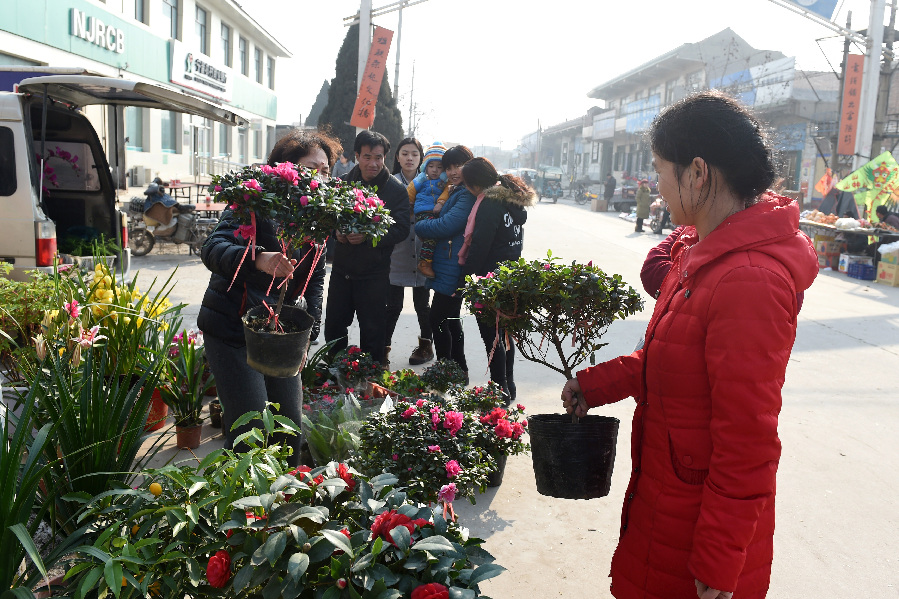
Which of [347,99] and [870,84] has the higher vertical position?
[870,84]

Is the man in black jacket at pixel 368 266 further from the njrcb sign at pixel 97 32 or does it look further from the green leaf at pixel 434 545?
the njrcb sign at pixel 97 32

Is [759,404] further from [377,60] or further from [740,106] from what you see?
[377,60]

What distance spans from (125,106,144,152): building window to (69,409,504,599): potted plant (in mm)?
20302

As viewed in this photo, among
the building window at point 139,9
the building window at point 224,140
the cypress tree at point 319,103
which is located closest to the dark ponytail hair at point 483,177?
the building window at point 139,9

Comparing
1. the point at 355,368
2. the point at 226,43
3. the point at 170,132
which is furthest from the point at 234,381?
the point at 226,43

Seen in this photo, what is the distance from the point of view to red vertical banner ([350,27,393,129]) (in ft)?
39.2

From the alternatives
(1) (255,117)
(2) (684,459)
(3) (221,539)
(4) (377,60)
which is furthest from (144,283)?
(1) (255,117)

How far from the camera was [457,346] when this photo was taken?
541 cm

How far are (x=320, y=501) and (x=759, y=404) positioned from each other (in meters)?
1.15

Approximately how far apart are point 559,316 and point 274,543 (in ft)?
5.07

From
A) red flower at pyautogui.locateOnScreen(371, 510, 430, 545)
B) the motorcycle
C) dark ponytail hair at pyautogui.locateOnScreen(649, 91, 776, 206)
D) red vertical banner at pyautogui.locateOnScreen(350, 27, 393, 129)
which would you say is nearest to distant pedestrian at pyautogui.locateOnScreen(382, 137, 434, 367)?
red flower at pyautogui.locateOnScreen(371, 510, 430, 545)

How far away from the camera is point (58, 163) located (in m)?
7.67

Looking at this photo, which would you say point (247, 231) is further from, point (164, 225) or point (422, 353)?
point (164, 225)

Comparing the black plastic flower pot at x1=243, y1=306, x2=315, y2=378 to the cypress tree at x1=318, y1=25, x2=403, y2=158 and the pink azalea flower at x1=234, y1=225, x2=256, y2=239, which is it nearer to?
the pink azalea flower at x1=234, y1=225, x2=256, y2=239
